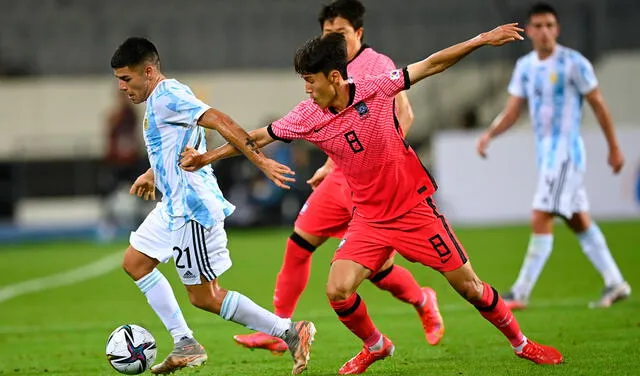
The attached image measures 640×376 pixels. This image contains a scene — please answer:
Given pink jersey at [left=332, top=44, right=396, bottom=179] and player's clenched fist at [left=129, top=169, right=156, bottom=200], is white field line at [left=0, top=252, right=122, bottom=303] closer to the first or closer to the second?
player's clenched fist at [left=129, top=169, right=156, bottom=200]

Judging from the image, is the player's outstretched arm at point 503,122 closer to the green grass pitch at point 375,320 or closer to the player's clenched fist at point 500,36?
the green grass pitch at point 375,320

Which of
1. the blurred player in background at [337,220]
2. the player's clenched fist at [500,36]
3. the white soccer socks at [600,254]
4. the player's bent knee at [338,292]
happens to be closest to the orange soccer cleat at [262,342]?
the blurred player in background at [337,220]

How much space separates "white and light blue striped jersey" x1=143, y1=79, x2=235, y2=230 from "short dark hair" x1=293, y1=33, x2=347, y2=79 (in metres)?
0.66

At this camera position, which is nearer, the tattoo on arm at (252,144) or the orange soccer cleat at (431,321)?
the tattoo on arm at (252,144)

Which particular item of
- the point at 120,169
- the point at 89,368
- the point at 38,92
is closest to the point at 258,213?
the point at 120,169

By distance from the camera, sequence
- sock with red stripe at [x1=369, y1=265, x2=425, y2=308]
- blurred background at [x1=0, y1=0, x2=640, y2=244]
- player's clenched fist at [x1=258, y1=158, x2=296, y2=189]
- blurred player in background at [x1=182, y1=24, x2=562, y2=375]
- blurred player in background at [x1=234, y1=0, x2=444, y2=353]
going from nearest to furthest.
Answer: player's clenched fist at [x1=258, y1=158, x2=296, y2=189] → blurred player in background at [x1=182, y1=24, x2=562, y2=375] → blurred player in background at [x1=234, y1=0, x2=444, y2=353] → sock with red stripe at [x1=369, y1=265, x2=425, y2=308] → blurred background at [x1=0, y1=0, x2=640, y2=244]

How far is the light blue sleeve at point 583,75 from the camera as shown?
10.3m

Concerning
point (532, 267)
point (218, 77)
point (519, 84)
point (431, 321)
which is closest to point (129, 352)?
point (431, 321)

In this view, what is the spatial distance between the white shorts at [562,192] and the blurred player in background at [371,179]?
3149mm

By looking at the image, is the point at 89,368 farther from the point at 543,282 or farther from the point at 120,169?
the point at 120,169

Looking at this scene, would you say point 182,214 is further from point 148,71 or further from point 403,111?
point 403,111

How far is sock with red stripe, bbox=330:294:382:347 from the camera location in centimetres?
722

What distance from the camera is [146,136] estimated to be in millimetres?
7297

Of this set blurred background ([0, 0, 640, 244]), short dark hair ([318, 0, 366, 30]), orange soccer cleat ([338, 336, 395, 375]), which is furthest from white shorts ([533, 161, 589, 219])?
blurred background ([0, 0, 640, 244])
